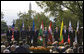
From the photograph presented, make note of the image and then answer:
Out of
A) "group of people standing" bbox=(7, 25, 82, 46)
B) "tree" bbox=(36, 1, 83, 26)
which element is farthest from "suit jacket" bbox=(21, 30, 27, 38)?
"tree" bbox=(36, 1, 83, 26)

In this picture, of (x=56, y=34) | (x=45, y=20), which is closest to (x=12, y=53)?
(x=56, y=34)

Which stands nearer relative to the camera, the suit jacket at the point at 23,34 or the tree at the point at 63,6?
the suit jacket at the point at 23,34

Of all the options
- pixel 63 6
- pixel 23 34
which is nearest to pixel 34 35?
pixel 23 34

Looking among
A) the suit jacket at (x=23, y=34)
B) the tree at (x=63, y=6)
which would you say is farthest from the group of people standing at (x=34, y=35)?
the tree at (x=63, y=6)

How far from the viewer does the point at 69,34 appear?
57.5 feet

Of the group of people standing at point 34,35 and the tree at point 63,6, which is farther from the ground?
the tree at point 63,6

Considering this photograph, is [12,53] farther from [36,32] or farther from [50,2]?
[50,2]

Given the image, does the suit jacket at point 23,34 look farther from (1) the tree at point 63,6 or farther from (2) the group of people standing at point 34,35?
(1) the tree at point 63,6

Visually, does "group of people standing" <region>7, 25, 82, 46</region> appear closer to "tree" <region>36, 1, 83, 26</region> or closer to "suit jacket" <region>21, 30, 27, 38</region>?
"suit jacket" <region>21, 30, 27, 38</region>

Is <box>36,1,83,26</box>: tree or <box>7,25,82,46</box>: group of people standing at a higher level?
<box>36,1,83,26</box>: tree

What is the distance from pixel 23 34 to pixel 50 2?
6137mm

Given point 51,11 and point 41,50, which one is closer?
point 41,50

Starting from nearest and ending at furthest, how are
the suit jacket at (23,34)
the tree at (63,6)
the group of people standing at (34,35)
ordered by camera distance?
1. the group of people standing at (34,35)
2. the suit jacket at (23,34)
3. the tree at (63,6)

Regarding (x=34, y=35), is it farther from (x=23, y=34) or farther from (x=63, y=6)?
(x=63, y=6)
